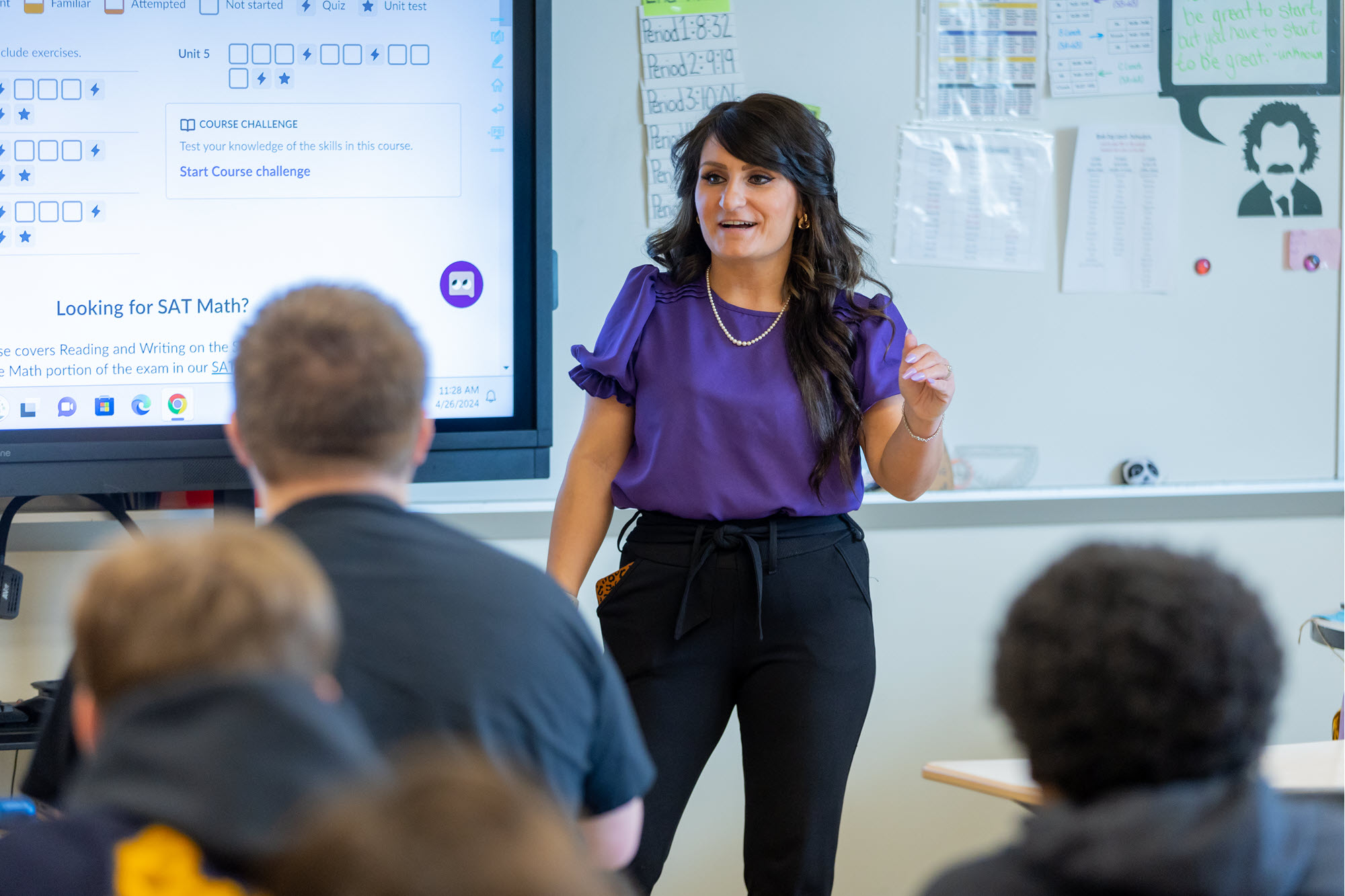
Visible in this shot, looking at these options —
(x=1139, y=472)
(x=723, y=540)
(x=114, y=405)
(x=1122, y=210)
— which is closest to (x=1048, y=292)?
(x=1122, y=210)

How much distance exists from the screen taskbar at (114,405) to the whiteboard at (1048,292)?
0.52 m

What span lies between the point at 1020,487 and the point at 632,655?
3.99 feet

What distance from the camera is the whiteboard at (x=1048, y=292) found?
2.62m

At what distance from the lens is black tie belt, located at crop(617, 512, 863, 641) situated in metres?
1.98

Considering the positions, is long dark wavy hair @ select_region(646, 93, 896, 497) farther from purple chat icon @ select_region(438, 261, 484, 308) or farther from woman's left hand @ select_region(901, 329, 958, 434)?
purple chat icon @ select_region(438, 261, 484, 308)

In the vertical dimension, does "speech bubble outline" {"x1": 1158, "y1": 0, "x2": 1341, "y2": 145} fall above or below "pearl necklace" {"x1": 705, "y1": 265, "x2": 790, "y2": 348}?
above

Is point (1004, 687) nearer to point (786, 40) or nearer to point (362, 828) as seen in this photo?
point (362, 828)

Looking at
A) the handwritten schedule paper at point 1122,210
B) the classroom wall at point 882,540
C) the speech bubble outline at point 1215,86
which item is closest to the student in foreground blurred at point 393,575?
the classroom wall at point 882,540

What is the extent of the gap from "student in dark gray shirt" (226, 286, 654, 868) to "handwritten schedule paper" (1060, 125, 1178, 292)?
2030 mm

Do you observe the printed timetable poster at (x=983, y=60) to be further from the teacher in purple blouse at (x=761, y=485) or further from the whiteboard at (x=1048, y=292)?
the teacher in purple blouse at (x=761, y=485)

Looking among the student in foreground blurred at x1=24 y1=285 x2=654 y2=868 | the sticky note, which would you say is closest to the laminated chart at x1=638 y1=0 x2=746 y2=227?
the sticky note

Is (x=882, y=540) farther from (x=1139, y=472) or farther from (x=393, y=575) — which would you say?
(x=393, y=575)

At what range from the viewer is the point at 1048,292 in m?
2.81

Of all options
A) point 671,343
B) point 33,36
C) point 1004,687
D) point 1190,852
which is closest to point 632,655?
point 671,343
